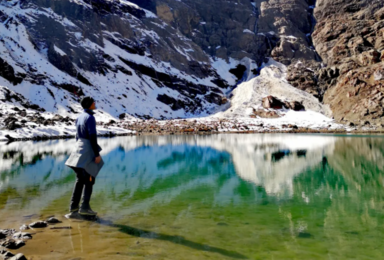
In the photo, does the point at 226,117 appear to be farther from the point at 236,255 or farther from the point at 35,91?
the point at 236,255

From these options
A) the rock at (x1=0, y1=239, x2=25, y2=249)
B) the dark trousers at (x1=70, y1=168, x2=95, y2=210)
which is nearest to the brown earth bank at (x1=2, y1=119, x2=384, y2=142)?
the dark trousers at (x1=70, y1=168, x2=95, y2=210)

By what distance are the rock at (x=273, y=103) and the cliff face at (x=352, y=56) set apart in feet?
36.9

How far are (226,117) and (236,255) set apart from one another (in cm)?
6544

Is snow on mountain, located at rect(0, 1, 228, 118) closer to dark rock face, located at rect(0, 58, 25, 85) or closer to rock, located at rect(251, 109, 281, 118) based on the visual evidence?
dark rock face, located at rect(0, 58, 25, 85)

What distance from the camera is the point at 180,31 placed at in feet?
392

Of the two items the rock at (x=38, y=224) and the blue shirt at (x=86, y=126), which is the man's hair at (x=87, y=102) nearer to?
the blue shirt at (x=86, y=126)

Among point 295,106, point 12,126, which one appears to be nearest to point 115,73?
point 12,126

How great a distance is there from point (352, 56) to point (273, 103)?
25.7m

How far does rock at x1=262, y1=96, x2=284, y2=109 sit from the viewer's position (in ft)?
234

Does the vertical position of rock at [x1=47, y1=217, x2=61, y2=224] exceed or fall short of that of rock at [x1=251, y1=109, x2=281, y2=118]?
it falls short

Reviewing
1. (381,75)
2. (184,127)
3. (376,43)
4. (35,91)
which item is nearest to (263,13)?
(376,43)

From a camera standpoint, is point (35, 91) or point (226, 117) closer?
point (35, 91)

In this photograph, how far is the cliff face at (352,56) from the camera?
59938 mm

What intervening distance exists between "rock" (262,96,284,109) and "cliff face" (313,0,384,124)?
443 inches
